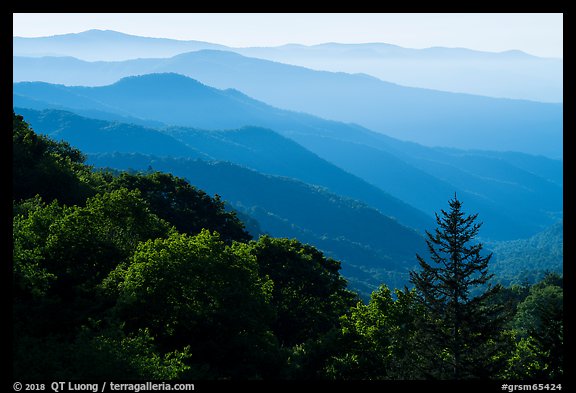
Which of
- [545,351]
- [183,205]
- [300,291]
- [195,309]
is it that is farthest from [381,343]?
[183,205]

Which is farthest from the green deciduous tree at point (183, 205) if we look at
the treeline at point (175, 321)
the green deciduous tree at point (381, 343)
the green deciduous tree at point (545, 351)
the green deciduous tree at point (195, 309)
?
the green deciduous tree at point (545, 351)

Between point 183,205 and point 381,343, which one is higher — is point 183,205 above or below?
above

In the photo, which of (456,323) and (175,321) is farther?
(456,323)

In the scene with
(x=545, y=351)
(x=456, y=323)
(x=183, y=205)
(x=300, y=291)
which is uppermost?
(x=183, y=205)

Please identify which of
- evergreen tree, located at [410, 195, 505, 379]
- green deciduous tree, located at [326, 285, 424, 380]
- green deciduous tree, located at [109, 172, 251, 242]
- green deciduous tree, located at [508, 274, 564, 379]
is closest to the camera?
green deciduous tree, located at [508, 274, 564, 379]

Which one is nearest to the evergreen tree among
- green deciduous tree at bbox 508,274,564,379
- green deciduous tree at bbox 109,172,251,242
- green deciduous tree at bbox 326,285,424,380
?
green deciduous tree at bbox 326,285,424,380

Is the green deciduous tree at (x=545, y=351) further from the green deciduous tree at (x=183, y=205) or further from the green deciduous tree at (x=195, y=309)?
the green deciduous tree at (x=183, y=205)

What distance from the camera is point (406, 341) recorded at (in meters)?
31.5

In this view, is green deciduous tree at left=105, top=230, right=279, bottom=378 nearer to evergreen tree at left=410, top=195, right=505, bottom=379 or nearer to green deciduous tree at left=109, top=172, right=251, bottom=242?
evergreen tree at left=410, top=195, right=505, bottom=379

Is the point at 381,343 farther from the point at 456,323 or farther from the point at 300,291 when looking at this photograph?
the point at 300,291
